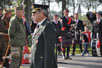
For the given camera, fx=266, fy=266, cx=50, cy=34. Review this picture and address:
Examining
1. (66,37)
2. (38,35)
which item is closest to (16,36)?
(38,35)

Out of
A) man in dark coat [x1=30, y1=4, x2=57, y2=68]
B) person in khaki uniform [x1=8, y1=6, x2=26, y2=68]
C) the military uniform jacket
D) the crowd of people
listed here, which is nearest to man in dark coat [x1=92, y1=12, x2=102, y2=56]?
the crowd of people

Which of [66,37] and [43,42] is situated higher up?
[43,42]

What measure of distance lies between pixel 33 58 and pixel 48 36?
0.48 m

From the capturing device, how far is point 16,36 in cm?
740

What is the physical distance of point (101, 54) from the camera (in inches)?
529

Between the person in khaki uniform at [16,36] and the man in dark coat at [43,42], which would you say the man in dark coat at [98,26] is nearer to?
the person in khaki uniform at [16,36]

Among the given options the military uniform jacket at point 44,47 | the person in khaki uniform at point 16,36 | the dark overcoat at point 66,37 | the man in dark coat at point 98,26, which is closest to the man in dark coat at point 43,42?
the military uniform jacket at point 44,47

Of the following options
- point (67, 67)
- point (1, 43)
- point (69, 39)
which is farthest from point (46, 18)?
point (69, 39)

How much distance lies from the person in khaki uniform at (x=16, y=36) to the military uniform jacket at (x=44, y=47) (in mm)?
2991

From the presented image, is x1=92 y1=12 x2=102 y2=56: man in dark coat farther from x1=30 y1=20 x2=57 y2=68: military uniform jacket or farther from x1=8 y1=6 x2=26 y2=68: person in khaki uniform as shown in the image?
x1=30 y1=20 x2=57 y2=68: military uniform jacket

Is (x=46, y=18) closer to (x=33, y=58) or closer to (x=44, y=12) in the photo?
(x=44, y=12)

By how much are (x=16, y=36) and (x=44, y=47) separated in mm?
3349

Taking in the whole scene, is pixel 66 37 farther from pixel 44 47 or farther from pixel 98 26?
pixel 44 47

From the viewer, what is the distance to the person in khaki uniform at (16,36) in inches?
290
